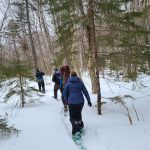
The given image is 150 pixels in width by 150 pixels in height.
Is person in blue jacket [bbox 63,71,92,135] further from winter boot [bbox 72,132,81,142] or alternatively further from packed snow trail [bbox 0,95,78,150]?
packed snow trail [bbox 0,95,78,150]

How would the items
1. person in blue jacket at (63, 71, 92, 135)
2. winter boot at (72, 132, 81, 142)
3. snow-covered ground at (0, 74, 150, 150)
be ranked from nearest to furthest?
snow-covered ground at (0, 74, 150, 150) < winter boot at (72, 132, 81, 142) < person in blue jacket at (63, 71, 92, 135)

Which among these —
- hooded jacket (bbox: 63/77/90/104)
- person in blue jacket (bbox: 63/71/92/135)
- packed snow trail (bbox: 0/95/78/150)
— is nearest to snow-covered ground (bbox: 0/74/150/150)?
packed snow trail (bbox: 0/95/78/150)

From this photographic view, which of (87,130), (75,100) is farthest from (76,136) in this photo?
(75,100)

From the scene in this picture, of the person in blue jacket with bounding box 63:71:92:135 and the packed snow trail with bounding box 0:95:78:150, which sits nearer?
the packed snow trail with bounding box 0:95:78:150

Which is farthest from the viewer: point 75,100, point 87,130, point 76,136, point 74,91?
point 87,130

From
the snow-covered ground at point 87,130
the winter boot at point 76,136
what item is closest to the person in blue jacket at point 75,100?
the winter boot at point 76,136

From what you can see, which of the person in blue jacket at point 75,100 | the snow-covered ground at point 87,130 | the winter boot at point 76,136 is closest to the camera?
the snow-covered ground at point 87,130

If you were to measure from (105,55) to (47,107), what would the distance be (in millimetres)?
4404

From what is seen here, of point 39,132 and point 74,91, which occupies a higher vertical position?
point 74,91

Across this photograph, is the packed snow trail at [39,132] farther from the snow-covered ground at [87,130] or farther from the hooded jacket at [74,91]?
the hooded jacket at [74,91]

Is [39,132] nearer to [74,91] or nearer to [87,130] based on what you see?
[87,130]

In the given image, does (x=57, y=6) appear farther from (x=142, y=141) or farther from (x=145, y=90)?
(x=145, y=90)

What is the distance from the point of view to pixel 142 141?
9688 mm

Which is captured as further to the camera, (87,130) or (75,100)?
(87,130)
